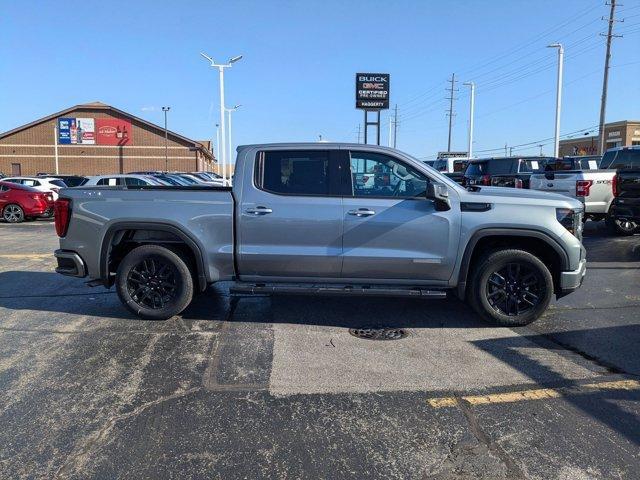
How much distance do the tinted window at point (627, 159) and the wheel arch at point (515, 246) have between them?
7.47 m

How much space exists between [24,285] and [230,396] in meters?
5.35

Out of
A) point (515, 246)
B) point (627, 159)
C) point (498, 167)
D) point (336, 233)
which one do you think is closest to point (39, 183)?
point (498, 167)

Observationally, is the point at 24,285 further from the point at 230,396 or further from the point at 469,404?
the point at 469,404

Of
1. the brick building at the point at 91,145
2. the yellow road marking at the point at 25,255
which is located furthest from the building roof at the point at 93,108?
the yellow road marking at the point at 25,255

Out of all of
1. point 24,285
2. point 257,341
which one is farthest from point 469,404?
point 24,285

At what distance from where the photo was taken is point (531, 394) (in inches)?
161

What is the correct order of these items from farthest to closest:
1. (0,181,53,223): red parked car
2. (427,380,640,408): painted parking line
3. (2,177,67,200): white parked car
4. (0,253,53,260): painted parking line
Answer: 1. (2,177,67,200): white parked car
2. (0,181,53,223): red parked car
3. (0,253,53,260): painted parking line
4. (427,380,640,408): painted parking line

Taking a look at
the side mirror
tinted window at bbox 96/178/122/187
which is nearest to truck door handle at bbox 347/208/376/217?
the side mirror

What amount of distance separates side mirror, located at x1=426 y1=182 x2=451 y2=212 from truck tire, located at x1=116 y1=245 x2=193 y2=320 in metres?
2.71

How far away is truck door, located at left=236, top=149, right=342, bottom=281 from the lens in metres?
5.58

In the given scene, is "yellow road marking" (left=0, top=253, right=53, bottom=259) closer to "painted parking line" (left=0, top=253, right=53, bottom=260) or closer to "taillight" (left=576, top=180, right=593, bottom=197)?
"painted parking line" (left=0, top=253, right=53, bottom=260)

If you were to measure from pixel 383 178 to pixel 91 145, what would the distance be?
6983 centimetres

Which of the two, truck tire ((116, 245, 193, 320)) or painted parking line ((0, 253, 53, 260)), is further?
painted parking line ((0, 253, 53, 260))

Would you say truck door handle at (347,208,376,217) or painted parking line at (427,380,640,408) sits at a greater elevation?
truck door handle at (347,208,376,217)
